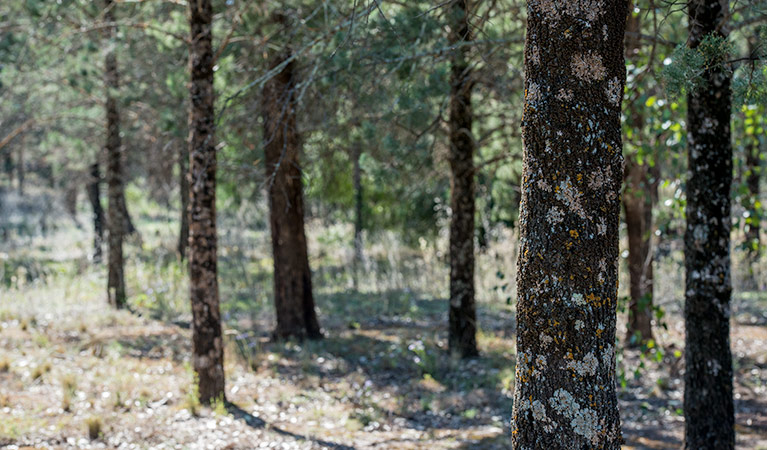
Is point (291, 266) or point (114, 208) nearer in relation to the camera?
point (291, 266)

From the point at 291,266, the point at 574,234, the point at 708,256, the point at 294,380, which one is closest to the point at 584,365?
the point at 574,234

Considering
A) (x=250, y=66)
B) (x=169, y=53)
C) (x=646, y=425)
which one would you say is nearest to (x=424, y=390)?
(x=646, y=425)

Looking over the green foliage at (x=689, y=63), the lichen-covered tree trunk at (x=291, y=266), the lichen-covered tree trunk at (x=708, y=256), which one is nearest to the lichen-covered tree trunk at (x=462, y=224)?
the lichen-covered tree trunk at (x=291, y=266)

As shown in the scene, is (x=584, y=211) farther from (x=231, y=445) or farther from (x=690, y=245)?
(x=231, y=445)

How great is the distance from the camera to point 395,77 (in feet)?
22.2

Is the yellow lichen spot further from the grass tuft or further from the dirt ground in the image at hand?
the grass tuft

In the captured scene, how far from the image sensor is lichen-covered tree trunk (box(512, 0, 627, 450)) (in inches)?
99.5

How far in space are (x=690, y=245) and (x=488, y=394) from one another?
3.58 metres

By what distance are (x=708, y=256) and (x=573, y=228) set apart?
2.23 meters

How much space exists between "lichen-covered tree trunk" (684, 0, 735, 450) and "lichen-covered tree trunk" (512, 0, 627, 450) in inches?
77.0

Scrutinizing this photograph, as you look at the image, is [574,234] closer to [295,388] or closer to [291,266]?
[295,388]

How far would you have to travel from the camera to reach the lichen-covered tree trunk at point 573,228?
253 centimetres

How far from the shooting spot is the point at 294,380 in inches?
310

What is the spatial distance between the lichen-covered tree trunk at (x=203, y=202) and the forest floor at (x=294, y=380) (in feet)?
1.55
